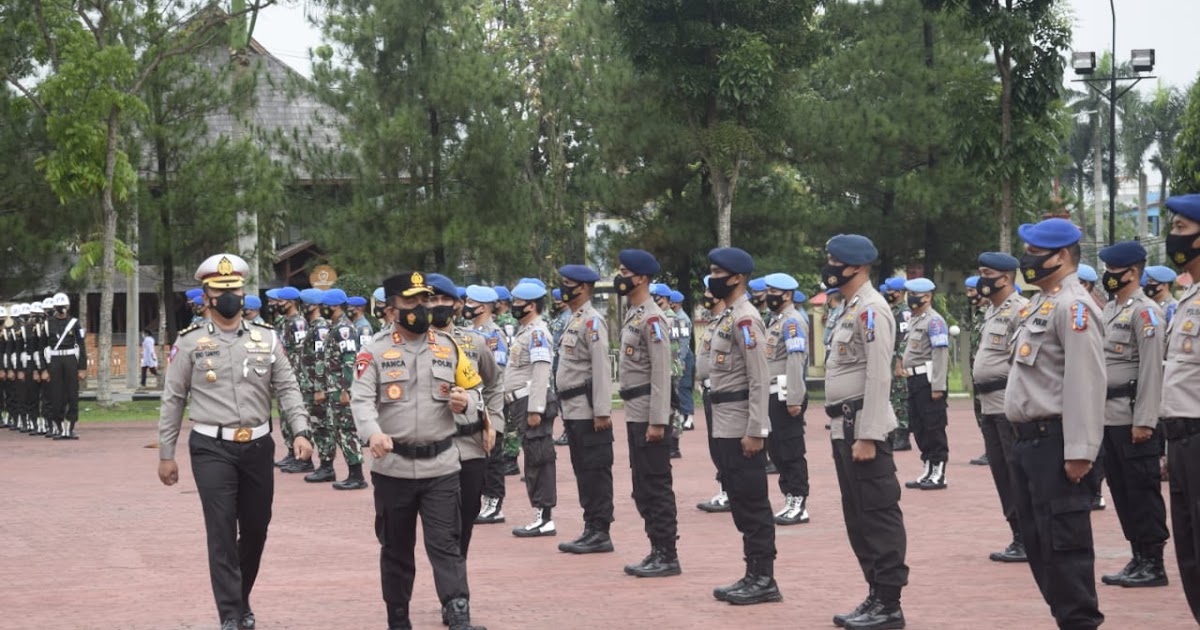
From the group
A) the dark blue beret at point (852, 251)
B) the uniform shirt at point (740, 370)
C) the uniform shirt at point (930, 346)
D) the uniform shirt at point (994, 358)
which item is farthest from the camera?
the uniform shirt at point (930, 346)

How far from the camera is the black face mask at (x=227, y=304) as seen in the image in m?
8.70

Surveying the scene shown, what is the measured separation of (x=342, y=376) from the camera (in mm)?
16312

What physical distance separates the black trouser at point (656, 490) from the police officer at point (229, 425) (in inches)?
101

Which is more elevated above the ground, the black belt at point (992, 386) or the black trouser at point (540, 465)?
the black belt at point (992, 386)

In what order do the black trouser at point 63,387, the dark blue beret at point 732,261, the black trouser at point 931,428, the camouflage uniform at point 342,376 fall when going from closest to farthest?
the dark blue beret at point 732,261 → the black trouser at point 931,428 → the camouflage uniform at point 342,376 → the black trouser at point 63,387

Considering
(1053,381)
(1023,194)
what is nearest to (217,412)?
(1053,381)

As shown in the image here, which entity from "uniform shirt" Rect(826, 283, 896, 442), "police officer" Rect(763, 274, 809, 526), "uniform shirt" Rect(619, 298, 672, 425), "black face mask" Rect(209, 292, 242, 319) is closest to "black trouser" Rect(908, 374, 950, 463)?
"police officer" Rect(763, 274, 809, 526)

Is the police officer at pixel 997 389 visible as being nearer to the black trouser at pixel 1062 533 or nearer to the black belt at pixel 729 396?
the black belt at pixel 729 396

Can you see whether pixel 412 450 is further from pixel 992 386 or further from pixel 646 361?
pixel 992 386

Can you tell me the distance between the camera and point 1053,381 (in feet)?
23.9

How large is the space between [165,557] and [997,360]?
6.42m

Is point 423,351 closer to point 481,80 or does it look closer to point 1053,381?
point 1053,381

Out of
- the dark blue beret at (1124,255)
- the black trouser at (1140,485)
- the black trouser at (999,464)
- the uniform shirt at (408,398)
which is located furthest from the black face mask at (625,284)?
the black trouser at (1140,485)

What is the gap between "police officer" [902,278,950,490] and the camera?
1534 centimetres
